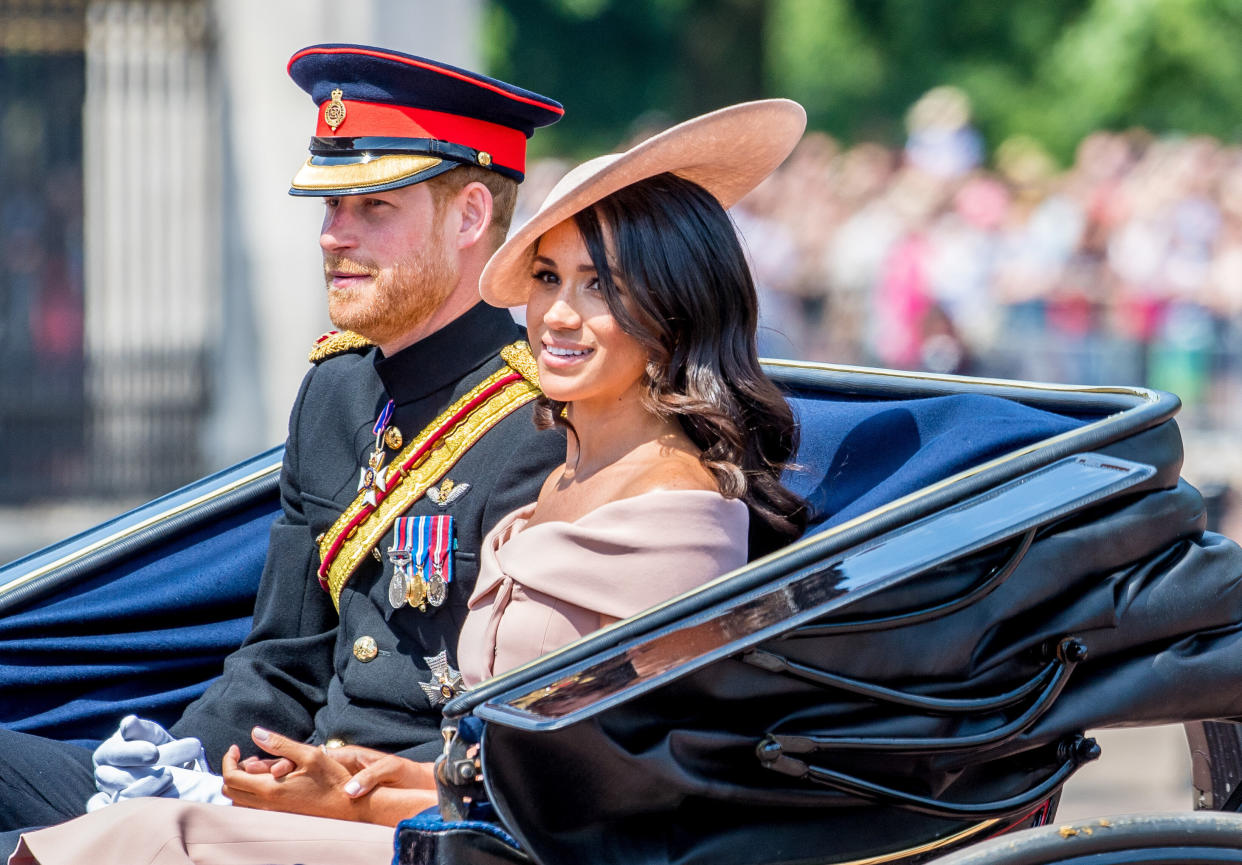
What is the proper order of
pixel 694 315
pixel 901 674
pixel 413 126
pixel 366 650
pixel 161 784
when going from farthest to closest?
pixel 413 126
pixel 366 650
pixel 161 784
pixel 694 315
pixel 901 674

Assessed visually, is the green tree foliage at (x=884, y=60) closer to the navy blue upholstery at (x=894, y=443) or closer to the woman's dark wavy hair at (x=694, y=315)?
the navy blue upholstery at (x=894, y=443)

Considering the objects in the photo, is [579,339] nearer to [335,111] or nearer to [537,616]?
[537,616]

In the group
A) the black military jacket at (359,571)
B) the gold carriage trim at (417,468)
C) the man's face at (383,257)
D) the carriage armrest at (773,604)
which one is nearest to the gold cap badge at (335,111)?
the man's face at (383,257)

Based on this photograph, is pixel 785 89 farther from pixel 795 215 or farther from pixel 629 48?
pixel 795 215

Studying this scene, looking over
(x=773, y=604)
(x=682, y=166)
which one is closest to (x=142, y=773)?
(x=773, y=604)

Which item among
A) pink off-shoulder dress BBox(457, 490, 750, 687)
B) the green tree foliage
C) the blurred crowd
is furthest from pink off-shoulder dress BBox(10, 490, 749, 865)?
the green tree foliage

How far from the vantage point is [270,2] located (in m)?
9.43

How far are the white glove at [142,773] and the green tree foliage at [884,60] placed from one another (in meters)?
13.1

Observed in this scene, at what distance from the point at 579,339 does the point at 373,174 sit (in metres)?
0.57

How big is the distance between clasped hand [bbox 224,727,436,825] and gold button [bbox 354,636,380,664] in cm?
25

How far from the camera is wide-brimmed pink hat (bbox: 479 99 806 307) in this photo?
2.52 meters

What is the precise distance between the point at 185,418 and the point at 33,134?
6.59 ft

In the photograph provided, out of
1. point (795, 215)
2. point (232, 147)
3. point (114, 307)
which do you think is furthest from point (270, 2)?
point (795, 215)

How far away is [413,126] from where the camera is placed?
A: 9.73 ft
